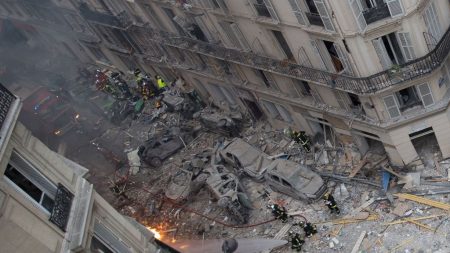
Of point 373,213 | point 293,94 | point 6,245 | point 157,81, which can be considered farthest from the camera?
point 157,81

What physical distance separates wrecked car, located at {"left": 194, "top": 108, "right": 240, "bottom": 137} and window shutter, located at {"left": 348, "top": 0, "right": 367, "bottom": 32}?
14056 millimetres

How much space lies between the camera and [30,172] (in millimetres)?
14734

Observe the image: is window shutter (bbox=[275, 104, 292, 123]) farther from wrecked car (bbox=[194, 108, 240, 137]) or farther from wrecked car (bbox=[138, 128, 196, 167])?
wrecked car (bbox=[138, 128, 196, 167])

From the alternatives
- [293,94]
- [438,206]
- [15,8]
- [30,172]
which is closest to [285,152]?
[293,94]

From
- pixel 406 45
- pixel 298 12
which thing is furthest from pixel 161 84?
pixel 406 45

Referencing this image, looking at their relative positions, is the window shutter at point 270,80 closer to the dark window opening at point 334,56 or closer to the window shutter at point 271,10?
the window shutter at point 271,10

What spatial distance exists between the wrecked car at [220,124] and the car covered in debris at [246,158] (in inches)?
103

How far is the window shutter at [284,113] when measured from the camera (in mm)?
33250

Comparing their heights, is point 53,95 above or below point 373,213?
above

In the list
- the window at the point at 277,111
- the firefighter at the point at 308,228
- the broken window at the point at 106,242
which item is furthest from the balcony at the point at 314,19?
the broken window at the point at 106,242

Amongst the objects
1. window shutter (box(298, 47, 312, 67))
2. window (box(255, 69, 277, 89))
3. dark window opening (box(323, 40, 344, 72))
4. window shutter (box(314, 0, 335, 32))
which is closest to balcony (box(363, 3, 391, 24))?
window shutter (box(314, 0, 335, 32))

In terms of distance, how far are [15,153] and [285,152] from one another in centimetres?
2080

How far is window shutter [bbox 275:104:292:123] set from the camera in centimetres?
3325

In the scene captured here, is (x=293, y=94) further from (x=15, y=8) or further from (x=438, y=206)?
(x=15, y=8)
